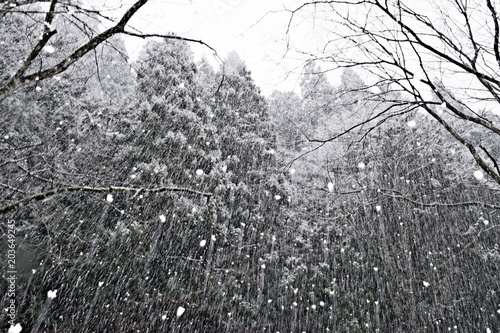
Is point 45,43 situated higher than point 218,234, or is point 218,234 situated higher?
point 218,234

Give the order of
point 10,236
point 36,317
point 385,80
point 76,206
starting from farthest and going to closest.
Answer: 1. point 76,206
2. point 36,317
3. point 10,236
4. point 385,80

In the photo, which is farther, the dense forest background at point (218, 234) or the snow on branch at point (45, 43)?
the dense forest background at point (218, 234)

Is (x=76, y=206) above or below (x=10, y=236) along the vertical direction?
above

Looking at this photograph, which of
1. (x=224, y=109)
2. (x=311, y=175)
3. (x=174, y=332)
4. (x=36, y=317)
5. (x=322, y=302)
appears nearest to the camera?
(x=36, y=317)

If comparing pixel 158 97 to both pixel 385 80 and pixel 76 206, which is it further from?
pixel 385 80

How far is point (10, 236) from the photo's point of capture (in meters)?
2.34

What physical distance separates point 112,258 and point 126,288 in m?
0.85

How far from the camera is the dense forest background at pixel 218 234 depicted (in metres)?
7.04

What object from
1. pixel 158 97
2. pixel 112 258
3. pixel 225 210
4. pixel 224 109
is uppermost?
pixel 224 109

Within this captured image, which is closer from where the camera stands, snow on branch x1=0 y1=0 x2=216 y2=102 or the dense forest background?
snow on branch x1=0 y1=0 x2=216 y2=102

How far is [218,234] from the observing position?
7910 mm

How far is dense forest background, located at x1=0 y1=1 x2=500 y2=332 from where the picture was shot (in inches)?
277

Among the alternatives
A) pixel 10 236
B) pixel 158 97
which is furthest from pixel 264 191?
pixel 10 236

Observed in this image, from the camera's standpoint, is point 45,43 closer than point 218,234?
Yes
